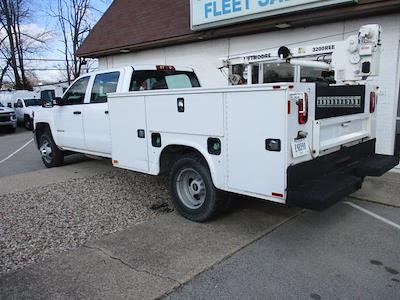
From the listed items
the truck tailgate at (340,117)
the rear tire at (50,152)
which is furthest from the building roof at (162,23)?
the rear tire at (50,152)

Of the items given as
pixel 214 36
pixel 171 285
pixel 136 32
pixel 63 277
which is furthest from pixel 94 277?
pixel 136 32

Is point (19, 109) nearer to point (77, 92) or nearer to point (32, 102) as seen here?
point (32, 102)

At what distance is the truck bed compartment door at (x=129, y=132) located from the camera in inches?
→ 209

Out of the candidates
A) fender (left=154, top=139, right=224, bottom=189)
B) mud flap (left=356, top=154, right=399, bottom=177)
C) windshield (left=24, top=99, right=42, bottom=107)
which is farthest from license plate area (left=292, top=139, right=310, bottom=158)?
windshield (left=24, top=99, right=42, bottom=107)

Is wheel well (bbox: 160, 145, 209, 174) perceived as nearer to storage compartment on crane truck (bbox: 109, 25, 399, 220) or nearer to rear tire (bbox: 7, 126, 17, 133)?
storage compartment on crane truck (bbox: 109, 25, 399, 220)

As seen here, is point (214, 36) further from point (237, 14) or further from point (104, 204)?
point (104, 204)

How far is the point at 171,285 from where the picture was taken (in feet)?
11.2

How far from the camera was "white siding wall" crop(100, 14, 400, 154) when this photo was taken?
6.96 metres

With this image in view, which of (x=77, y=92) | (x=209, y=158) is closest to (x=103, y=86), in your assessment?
(x=77, y=92)

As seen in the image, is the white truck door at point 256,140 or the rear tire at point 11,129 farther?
the rear tire at point 11,129

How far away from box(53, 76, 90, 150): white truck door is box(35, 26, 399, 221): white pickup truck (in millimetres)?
886

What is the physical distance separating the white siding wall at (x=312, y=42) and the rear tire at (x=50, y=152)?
14.1 feet

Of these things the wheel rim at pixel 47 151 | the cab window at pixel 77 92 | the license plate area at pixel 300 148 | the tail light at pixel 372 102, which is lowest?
the wheel rim at pixel 47 151

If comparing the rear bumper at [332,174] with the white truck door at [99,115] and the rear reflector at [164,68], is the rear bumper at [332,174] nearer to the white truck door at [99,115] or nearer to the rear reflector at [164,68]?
the rear reflector at [164,68]
